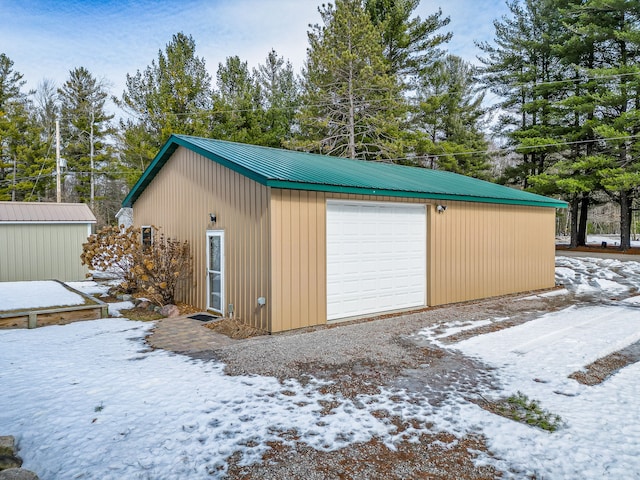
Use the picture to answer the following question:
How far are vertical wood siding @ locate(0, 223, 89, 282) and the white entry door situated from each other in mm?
7089

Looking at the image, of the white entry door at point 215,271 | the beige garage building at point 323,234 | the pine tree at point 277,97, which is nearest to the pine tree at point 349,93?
the pine tree at point 277,97

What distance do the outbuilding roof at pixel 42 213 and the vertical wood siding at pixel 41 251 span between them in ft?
0.60

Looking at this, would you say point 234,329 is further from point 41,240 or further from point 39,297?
point 41,240

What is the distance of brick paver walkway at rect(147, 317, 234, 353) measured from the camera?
209 inches

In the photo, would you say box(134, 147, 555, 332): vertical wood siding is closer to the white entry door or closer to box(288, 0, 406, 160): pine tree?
the white entry door

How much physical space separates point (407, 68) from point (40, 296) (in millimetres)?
19102

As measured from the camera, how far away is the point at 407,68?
20750 mm

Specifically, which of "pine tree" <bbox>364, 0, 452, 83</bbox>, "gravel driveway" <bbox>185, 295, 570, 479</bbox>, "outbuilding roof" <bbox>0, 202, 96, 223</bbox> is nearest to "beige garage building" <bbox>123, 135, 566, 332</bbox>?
"gravel driveway" <bbox>185, 295, 570, 479</bbox>

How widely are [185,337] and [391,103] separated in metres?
14.8

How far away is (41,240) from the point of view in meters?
11.8

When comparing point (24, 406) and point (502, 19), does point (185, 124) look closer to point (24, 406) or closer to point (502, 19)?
point (24, 406)

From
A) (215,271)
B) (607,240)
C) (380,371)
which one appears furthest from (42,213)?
(607,240)

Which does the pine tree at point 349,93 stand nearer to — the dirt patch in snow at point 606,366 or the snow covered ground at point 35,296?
the snow covered ground at point 35,296

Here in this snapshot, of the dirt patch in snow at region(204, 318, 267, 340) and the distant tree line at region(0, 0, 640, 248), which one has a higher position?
the distant tree line at region(0, 0, 640, 248)
